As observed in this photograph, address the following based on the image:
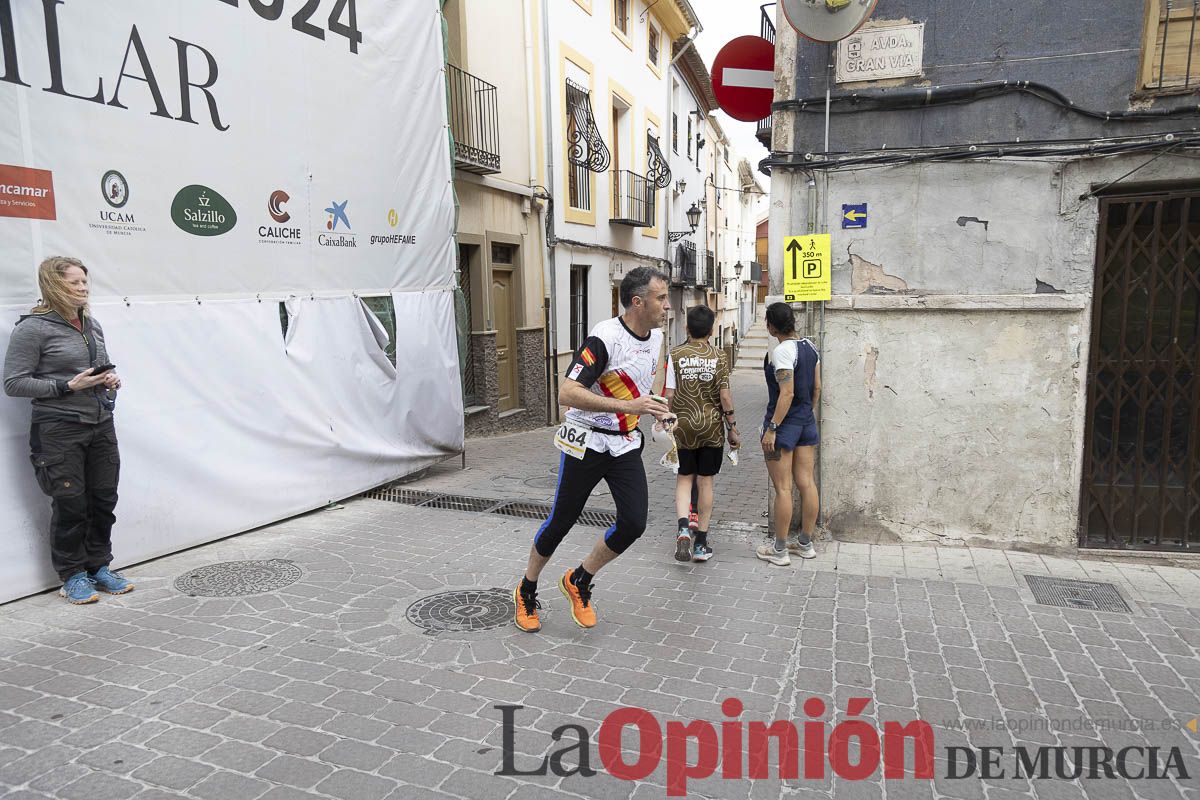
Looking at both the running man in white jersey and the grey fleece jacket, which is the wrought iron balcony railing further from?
the grey fleece jacket

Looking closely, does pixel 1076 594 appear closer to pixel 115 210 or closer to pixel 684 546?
pixel 684 546

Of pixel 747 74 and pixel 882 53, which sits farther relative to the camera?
pixel 747 74

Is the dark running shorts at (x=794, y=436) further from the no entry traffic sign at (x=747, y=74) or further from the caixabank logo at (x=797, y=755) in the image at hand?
the no entry traffic sign at (x=747, y=74)

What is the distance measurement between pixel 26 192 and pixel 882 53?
18.3 feet

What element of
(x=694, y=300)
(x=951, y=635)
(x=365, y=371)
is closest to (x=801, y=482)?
(x=951, y=635)

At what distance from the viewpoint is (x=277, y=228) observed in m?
6.05

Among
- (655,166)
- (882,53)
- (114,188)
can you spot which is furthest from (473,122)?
(655,166)

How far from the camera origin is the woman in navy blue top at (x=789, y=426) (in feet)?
17.1

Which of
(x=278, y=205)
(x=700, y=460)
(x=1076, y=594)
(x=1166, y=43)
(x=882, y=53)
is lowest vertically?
(x=1076, y=594)

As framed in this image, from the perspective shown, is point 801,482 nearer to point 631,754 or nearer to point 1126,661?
point 1126,661

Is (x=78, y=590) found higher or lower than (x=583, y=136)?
lower

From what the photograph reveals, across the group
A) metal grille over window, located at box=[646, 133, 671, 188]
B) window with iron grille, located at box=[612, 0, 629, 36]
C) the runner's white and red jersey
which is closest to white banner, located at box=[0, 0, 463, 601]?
the runner's white and red jersey

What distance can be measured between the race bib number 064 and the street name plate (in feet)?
11.4

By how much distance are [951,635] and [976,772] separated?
130 centimetres
